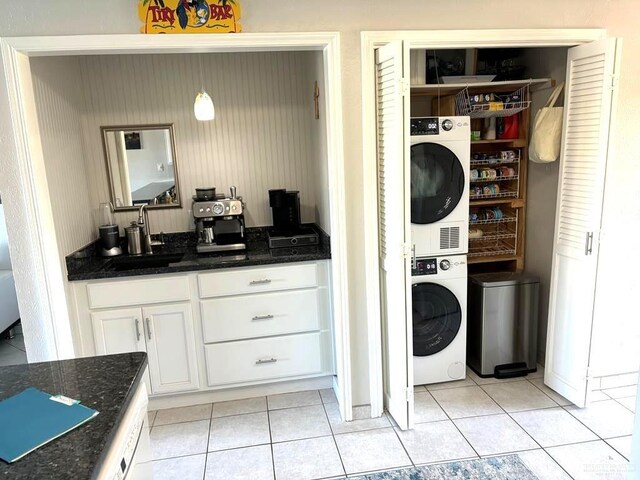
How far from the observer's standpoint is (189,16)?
2088 mm

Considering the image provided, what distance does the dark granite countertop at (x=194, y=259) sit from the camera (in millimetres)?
2537

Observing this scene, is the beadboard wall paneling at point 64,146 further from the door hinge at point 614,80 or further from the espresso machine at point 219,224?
the door hinge at point 614,80

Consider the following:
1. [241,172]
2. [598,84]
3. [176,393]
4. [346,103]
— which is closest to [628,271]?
[598,84]

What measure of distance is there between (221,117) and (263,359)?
5.41ft

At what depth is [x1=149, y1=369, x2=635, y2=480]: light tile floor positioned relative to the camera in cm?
220

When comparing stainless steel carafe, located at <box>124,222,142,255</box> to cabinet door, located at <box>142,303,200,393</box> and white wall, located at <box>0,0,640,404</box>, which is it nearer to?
cabinet door, located at <box>142,303,200,393</box>

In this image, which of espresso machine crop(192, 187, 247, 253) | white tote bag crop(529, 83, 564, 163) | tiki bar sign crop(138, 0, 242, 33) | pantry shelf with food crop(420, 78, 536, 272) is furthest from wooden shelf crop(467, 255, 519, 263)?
tiki bar sign crop(138, 0, 242, 33)

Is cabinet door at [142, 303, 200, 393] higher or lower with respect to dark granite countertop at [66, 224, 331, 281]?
lower

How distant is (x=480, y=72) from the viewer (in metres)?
3.09

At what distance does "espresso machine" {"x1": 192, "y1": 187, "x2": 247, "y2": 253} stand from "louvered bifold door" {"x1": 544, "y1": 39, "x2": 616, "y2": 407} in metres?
1.91

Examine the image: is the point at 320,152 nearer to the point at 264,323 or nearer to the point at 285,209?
the point at 285,209

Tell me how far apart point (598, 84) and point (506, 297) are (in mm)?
1315

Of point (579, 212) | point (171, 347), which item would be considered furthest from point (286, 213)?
point (579, 212)

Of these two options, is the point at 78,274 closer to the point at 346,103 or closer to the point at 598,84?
the point at 346,103
